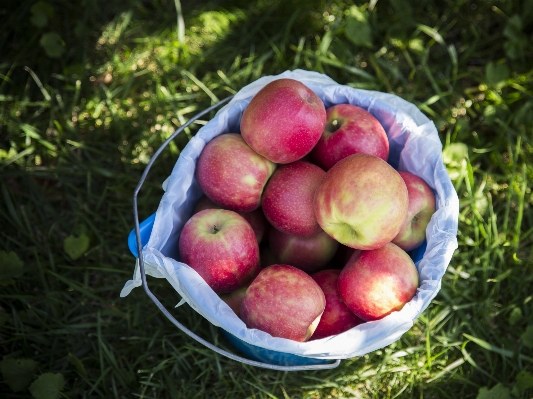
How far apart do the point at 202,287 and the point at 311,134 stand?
23.1 inches

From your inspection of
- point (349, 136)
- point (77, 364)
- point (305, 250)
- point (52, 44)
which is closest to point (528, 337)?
point (305, 250)

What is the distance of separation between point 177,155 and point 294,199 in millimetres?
804

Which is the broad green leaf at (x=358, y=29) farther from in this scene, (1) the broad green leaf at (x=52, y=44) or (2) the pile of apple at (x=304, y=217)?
(1) the broad green leaf at (x=52, y=44)

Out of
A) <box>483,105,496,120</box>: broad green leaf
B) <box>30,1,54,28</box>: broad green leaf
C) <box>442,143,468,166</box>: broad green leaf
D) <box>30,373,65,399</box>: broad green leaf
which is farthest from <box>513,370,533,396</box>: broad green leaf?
<box>30,1,54,28</box>: broad green leaf

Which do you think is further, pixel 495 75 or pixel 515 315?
pixel 495 75

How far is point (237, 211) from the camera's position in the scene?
1746mm

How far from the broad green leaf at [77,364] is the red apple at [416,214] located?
1.19 metres

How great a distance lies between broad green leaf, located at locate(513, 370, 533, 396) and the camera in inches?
71.3

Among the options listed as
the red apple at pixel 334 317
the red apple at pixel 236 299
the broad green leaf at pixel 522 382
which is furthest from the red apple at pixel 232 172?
the broad green leaf at pixel 522 382

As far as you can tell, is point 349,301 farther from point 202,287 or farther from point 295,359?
point 202,287

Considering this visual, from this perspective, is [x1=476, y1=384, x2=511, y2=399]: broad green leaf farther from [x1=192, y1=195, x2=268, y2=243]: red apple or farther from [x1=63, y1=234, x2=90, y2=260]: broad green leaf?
[x1=63, y1=234, x2=90, y2=260]: broad green leaf

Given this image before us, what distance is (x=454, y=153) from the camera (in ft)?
7.23

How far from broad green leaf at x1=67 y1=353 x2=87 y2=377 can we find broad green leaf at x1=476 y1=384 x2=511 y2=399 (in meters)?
1.41

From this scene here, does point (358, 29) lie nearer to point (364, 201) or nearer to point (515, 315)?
point (364, 201)
